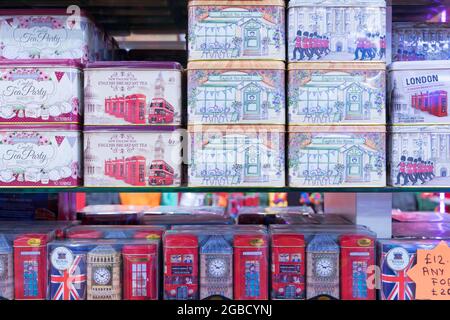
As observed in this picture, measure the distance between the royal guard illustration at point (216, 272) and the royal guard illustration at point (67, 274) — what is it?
401mm

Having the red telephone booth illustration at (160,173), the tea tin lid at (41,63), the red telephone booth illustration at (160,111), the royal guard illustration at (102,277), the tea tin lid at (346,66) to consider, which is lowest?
the royal guard illustration at (102,277)

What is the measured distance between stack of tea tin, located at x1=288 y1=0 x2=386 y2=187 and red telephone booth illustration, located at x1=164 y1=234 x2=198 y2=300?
430mm

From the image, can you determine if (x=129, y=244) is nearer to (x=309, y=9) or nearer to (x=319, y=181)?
(x=319, y=181)

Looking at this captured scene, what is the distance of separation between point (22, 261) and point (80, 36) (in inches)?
31.3

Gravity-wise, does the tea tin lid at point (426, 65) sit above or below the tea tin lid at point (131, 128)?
above

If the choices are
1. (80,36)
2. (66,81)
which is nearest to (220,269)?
(66,81)

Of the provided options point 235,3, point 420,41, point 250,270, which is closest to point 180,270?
point 250,270

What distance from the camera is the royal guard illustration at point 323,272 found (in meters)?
1.74

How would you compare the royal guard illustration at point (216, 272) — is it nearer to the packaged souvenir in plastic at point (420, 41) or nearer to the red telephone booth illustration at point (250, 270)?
the red telephone booth illustration at point (250, 270)

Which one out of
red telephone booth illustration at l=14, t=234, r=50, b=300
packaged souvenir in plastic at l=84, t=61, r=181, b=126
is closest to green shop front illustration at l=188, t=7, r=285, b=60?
packaged souvenir in plastic at l=84, t=61, r=181, b=126

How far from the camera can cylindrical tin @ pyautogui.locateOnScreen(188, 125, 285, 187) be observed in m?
1.66

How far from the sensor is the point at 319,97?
1.68 metres

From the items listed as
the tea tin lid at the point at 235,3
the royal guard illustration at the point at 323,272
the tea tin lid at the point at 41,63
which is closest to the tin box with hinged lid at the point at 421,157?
the royal guard illustration at the point at 323,272

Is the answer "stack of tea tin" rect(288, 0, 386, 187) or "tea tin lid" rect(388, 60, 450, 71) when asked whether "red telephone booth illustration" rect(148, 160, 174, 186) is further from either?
"tea tin lid" rect(388, 60, 450, 71)
